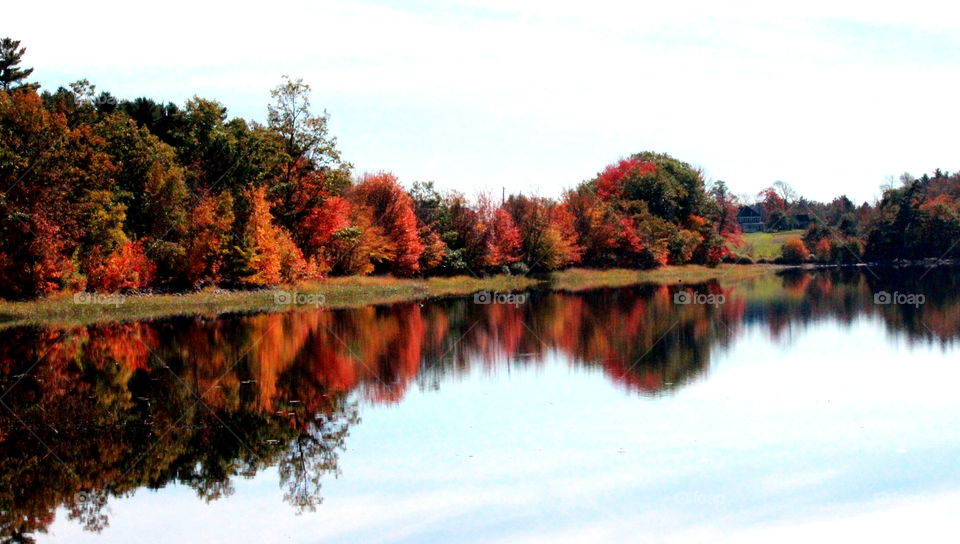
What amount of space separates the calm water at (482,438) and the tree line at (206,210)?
13.0 meters

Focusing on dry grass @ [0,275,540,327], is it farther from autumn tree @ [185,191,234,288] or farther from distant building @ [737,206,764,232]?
distant building @ [737,206,764,232]

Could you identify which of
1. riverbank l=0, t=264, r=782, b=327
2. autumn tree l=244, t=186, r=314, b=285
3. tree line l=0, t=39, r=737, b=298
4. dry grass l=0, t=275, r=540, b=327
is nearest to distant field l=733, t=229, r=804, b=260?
riverbank l=0, t=264, r=782, b=327

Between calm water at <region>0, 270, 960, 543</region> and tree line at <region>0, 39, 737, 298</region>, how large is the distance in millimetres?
12984

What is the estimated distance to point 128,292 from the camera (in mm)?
48875

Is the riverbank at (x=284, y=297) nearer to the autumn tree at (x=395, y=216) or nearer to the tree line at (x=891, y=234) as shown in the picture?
the autumn tree at (x=395, y=216)

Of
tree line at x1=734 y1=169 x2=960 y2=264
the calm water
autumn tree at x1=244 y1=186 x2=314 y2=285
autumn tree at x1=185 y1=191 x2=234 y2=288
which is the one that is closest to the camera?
the calm water

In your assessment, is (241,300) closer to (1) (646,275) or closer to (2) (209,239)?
(2) (209,239)

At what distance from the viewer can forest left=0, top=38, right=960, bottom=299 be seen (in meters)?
42.8

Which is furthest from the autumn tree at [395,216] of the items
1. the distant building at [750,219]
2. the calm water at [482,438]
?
the distant building at [750,219]

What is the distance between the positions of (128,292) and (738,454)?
40039 millimetres

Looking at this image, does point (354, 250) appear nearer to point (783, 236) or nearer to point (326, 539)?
point (326, 539)

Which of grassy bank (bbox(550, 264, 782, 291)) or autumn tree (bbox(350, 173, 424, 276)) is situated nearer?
autumn tree (bbox(350, 173, 424, 276))

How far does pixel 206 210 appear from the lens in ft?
176

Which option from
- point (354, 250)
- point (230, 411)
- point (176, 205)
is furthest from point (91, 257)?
point (230, 411)
